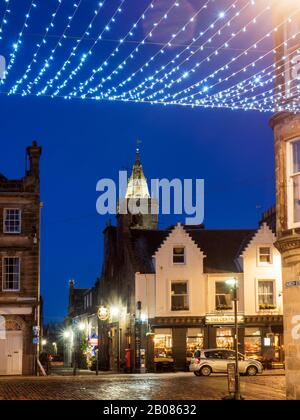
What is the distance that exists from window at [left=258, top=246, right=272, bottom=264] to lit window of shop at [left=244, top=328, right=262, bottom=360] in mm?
4436

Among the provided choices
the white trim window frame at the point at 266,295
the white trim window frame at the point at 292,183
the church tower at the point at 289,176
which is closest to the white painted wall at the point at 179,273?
the white trim window frame at the point at 266,295

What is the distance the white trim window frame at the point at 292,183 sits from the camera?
21.3m

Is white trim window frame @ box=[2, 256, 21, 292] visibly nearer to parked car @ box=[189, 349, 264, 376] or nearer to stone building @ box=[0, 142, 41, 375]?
stone building @ box=[0, 142, 41, 375]

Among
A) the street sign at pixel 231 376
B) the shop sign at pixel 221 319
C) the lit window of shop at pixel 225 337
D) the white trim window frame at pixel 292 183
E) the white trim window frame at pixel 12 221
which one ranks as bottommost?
the street sign at pixel 231 376

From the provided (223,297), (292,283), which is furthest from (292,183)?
(223,297)

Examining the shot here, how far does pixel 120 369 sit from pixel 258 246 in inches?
485

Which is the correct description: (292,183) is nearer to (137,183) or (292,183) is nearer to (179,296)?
(179,296)

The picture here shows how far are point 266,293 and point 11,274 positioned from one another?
639 inches

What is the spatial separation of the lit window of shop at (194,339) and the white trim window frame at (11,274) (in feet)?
37.1

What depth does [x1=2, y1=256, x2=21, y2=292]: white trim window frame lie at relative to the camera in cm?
4409

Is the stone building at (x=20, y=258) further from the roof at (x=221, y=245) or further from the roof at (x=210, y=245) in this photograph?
the roof at (x=221, y=245)

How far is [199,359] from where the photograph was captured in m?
38.9
